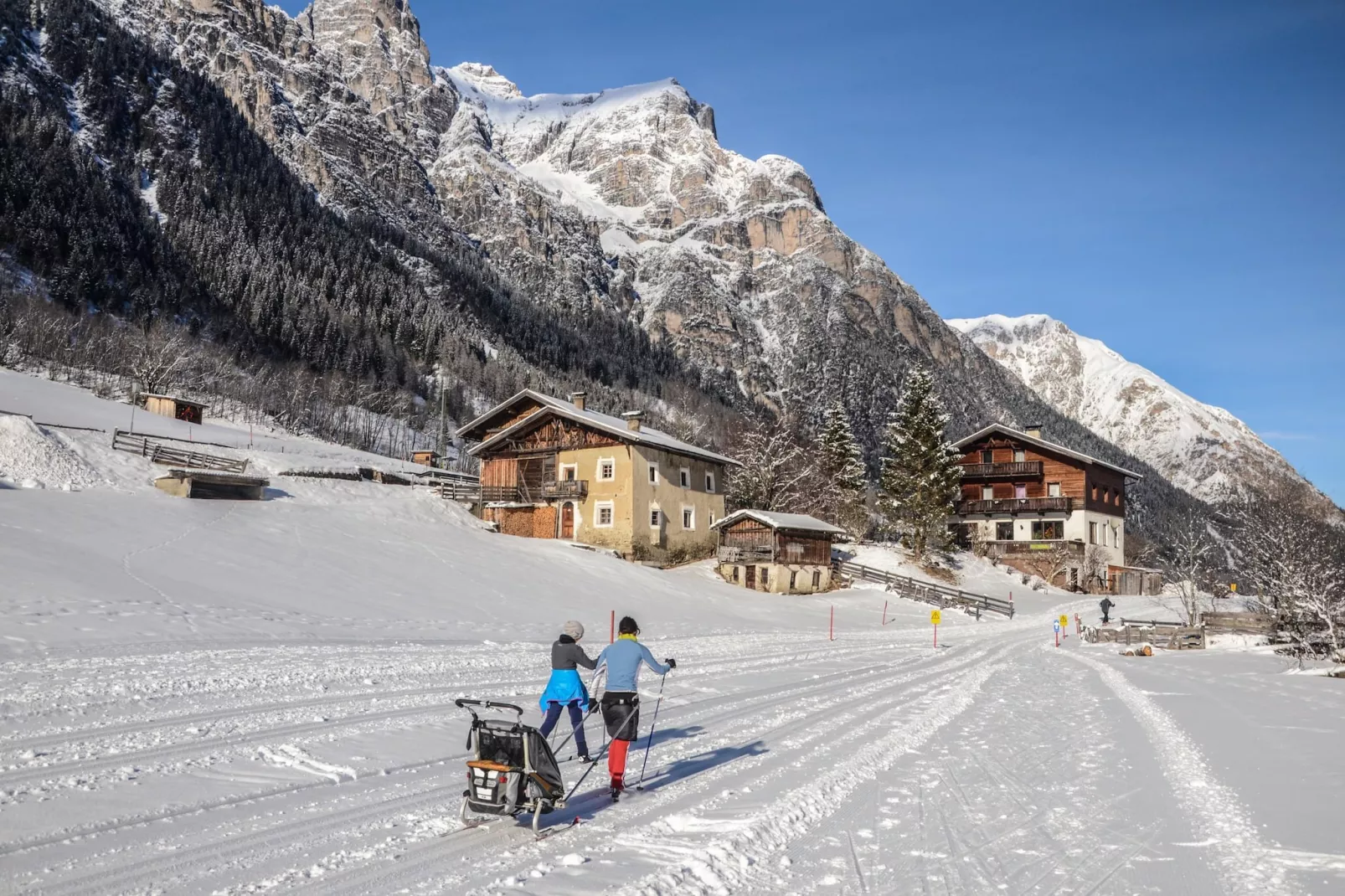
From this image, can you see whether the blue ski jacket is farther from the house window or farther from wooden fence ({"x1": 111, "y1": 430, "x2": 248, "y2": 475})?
the house window

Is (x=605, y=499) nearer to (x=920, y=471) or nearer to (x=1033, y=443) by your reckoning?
(x=920, y=471)

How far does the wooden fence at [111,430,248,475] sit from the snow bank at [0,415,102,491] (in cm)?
309

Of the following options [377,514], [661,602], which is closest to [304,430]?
[377,514]

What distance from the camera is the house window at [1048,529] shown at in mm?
61981

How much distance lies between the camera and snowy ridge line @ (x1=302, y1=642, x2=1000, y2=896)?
19.8ft

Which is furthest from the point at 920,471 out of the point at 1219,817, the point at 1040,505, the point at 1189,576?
the point at 1219,817

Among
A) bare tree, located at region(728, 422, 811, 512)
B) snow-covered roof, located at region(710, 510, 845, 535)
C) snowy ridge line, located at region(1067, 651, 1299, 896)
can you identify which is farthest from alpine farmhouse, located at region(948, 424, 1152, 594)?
snowy ridge line, located at region(1067, 651, 1299, 896)

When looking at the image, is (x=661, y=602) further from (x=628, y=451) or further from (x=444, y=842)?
(x=444, y=842)

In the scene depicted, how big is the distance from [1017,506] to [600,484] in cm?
3397

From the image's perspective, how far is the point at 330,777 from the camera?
8578mm

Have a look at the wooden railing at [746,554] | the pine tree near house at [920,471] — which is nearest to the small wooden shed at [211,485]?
the wooden railing at [746,554]

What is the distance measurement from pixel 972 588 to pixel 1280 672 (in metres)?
31.7

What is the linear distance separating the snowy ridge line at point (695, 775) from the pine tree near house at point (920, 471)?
39.9 m

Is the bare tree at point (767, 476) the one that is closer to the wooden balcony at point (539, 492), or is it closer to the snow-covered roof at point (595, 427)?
the snow-covered roof at point (595, 427)
